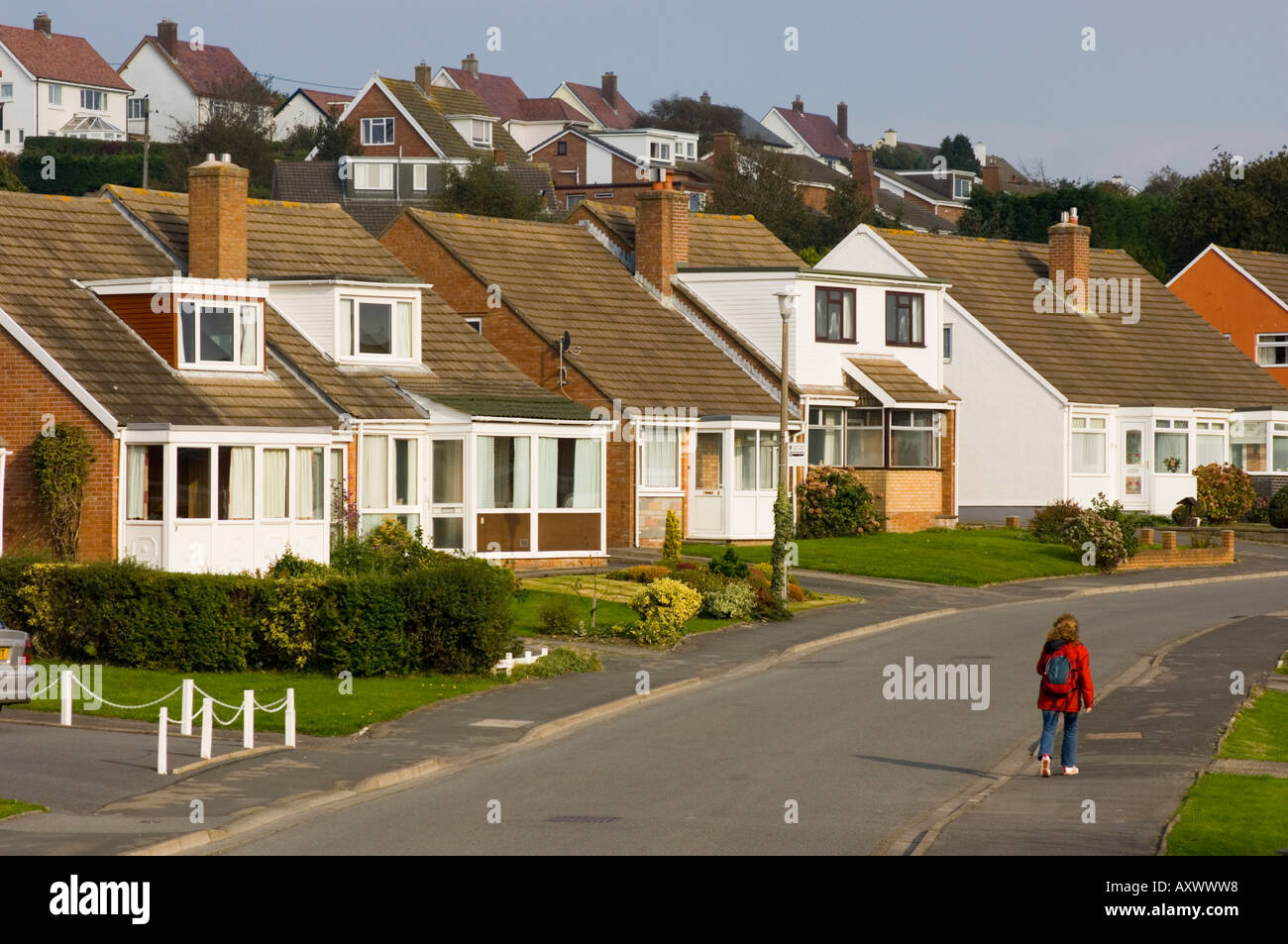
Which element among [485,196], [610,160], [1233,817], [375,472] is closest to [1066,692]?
[1233,817]

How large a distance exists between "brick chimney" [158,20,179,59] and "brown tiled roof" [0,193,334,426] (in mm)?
87470

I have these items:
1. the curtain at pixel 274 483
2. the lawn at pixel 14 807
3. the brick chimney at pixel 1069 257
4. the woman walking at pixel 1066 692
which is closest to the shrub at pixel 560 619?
the curtain at pixel 274 483

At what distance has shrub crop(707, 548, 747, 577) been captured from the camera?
112ft

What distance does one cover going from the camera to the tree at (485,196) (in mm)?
73688

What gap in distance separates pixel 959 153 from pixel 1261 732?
505 ft

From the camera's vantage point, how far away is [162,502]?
3200 cm

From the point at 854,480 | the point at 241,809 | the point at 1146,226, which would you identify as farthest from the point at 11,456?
the point at 1146,226

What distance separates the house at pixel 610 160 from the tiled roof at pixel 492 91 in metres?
12.6

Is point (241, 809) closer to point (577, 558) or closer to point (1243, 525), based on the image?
point (577, 558)

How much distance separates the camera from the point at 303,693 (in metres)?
23.8

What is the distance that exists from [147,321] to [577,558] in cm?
1043

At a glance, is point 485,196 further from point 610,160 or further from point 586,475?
point 610,160

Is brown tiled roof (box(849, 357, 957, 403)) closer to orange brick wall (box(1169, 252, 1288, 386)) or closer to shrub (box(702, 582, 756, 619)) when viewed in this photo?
shrub (box(702, 582, 756, 619))

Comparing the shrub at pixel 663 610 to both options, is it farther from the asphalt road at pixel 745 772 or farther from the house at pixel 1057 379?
the house at pixel 1057 379
